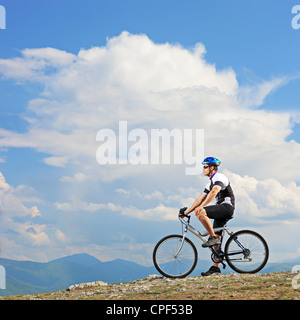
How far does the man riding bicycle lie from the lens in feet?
41.6

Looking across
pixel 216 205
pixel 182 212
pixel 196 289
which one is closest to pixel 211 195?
pixel 216 205

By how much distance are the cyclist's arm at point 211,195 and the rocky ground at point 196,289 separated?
2.44 meters

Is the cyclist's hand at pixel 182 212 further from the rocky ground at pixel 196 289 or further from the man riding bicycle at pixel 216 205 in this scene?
the rocky ground at pixel 196 289

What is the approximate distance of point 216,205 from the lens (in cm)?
1280

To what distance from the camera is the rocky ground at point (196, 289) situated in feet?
33.1

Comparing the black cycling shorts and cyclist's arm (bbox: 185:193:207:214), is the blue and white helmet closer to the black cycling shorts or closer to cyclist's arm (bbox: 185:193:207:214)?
cyclist's arm (bbox: 185:193:207:214)

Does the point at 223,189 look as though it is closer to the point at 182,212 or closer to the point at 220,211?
the point at 220,211

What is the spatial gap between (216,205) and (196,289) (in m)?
2.93

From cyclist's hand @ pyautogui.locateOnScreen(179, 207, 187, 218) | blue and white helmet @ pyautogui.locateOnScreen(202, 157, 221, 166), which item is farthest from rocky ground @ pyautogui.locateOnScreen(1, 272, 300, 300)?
blue and white helmet @ pyautogui.locateOnScreen(202, 157, 221, 166)
